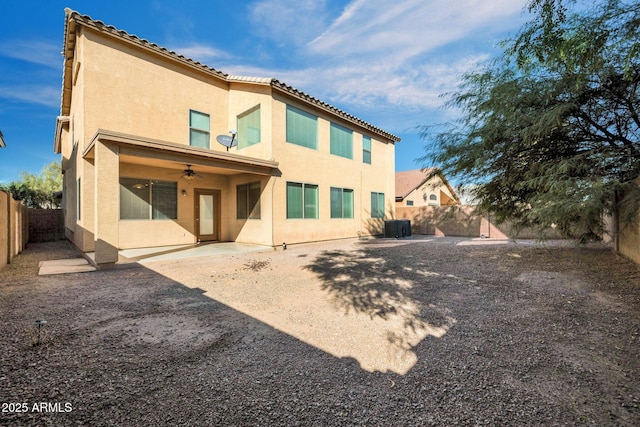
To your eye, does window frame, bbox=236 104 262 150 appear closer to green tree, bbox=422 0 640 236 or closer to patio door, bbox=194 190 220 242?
patio door, bbox=194 190 220 242

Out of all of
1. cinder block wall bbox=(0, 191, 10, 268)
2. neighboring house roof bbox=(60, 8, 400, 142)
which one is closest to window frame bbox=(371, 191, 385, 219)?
neighboring house roof bbox=(60, 8, 400, 142)

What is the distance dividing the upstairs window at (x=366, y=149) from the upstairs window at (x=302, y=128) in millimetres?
3554

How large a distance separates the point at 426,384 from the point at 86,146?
1046cm

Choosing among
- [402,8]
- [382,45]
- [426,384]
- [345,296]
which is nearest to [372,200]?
[382,45]

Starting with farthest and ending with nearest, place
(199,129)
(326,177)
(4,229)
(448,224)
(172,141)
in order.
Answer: (448,224)
(326,177)
(199,129)
(172,141)
(4,229)

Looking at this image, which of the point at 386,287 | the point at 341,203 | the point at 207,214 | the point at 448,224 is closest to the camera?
the point at 386,287

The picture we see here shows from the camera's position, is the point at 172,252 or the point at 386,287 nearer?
the point at 386,287

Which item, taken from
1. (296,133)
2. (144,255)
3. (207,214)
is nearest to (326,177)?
(296,133)

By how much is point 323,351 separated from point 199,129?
32.6 ft

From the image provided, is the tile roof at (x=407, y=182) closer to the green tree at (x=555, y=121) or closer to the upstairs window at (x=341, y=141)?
the upstairs window at (x=341, y=141)

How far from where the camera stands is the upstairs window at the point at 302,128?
10.7 meters

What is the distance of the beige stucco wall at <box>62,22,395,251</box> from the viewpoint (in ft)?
26.8

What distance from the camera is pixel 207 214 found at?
37.0ft

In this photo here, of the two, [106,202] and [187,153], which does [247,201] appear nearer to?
[187,153]
